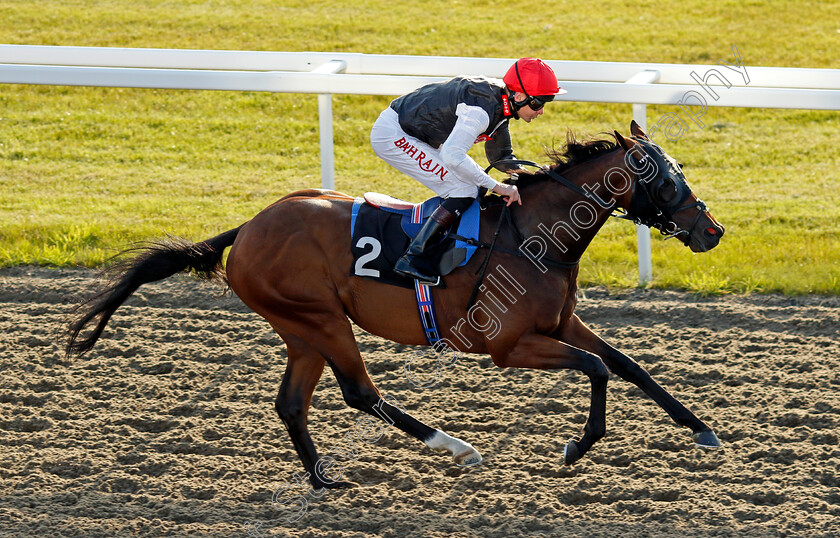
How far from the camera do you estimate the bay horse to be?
13.3 ft

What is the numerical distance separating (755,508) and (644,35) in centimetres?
956

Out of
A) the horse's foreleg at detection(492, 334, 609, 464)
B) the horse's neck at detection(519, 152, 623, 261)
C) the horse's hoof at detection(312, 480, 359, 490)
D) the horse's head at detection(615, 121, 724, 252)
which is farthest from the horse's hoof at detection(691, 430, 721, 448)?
the horse's hoof at detection(312, 480, 359, 490)

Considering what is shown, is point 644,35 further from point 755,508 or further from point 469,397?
point 755,508

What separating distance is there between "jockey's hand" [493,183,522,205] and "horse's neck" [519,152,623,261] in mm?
97

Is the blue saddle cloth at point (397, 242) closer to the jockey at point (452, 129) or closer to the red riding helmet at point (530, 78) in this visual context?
the jockey at point (452, 129)

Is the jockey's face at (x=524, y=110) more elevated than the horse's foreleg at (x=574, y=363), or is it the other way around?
the jockey's face at (x=524, y=110)

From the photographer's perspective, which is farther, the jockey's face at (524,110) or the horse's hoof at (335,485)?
the horse's hoof at (335,485)

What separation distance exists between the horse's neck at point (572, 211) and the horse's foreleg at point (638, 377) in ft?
1.09

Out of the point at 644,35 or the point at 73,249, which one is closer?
the point at 73,249

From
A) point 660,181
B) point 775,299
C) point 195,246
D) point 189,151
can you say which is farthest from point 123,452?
point 189,151

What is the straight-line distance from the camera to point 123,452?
4488 mm

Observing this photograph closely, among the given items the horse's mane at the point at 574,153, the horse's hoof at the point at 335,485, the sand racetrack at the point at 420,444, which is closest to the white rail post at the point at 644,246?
the sand racetrack at the point at 420,444

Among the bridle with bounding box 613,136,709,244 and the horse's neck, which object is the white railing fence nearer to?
the horse's neck

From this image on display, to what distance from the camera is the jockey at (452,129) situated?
4004 mm
